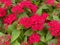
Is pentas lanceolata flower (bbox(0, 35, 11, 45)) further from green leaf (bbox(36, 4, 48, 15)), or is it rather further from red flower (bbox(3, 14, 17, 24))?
green leaf (bbox(36, 4, 48, 15))

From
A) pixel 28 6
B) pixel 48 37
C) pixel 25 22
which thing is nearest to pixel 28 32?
pixel 25 22

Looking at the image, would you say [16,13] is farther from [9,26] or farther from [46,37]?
[46,37]

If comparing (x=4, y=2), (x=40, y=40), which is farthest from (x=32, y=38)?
(x=4, y=2)

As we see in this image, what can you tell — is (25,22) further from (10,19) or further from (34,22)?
(10,19)

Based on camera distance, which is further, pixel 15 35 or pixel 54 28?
pixel 15 35

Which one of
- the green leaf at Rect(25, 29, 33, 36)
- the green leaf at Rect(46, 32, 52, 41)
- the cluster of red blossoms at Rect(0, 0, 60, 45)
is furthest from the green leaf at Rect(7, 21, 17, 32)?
the green leaf at Rect(46, 32, 52, 41)

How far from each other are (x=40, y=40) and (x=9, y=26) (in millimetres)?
376

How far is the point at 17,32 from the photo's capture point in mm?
2402

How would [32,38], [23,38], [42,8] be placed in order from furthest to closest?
[42,8] → [23,38] → [32,38]

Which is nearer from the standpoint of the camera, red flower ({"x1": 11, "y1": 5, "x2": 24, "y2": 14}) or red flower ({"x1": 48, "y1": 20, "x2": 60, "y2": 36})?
red flower ({"x1": 48, "y1": 20, "x2": 60, "y2": 36})

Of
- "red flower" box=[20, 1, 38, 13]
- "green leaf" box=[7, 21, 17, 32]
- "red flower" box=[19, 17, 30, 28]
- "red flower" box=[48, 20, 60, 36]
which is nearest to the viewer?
"red flower" box=[48, 20, 60, 36]

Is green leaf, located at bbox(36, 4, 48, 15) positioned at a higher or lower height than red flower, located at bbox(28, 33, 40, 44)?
higher

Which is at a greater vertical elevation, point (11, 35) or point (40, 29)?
point (40, 29)

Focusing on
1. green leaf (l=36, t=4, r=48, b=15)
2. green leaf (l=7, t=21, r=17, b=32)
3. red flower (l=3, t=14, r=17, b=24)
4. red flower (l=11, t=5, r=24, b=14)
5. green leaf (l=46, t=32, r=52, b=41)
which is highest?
red flower (l=11, t=5, r=24, b=14)
